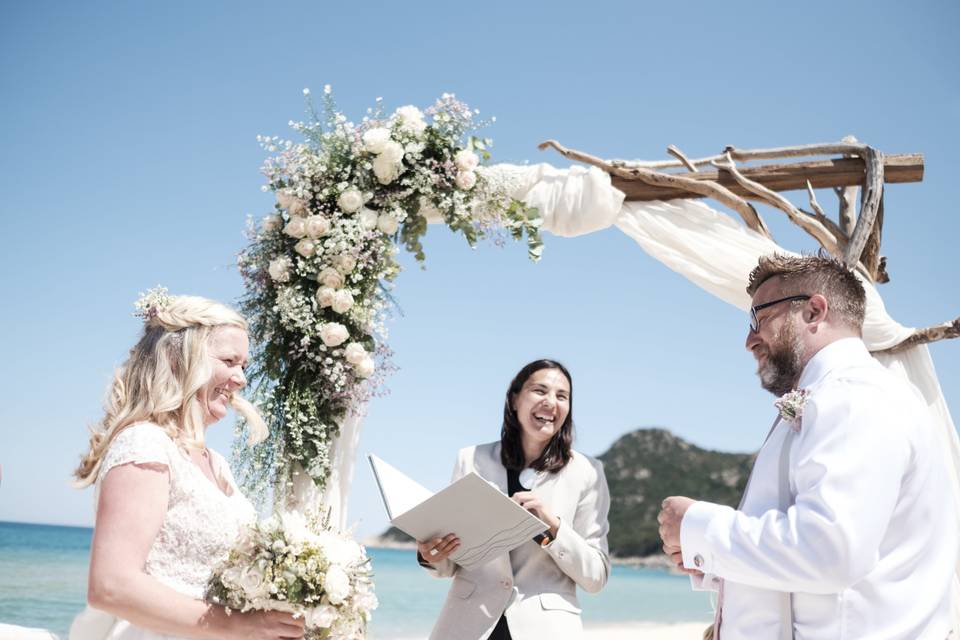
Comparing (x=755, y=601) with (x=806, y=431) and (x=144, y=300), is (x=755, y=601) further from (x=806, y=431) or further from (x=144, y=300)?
(x=144, y=300)

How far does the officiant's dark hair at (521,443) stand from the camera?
13.2ft

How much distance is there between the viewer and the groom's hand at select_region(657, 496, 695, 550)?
93.1 inches

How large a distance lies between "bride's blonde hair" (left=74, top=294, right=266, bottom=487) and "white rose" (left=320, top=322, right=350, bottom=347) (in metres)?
1.62

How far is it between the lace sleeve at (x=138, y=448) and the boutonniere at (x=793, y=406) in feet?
5.73

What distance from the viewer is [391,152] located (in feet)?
15.2

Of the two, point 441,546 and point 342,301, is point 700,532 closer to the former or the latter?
point 441,546

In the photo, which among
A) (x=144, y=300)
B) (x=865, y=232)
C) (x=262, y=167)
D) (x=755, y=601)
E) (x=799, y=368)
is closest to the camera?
(x=755, y=601)

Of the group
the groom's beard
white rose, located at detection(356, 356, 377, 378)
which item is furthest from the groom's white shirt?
white rose, located at detection(356, 356, 377, 378)

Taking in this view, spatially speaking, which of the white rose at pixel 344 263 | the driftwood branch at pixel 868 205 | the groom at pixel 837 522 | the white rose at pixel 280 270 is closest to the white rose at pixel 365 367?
the white rose at pixel 344 263

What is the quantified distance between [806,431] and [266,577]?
4.92ft

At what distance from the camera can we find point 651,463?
41.2 meters

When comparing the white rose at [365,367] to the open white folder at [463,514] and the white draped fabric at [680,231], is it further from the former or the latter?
the white draped fabric at [680,231]

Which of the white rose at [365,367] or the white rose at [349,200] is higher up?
the white rose at [349,200]

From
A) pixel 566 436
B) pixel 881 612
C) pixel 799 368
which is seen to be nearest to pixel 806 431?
pixel 799 368
